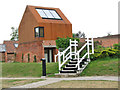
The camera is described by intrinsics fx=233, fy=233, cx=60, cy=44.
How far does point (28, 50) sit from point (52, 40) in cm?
548

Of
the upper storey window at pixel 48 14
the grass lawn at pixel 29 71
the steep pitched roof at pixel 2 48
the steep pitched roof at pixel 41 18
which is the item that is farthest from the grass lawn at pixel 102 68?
the steep pitched roof at pixel 2 48

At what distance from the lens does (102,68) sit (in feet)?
55.3

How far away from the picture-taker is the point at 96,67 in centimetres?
1719

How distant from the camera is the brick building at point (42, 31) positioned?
34.2 meters

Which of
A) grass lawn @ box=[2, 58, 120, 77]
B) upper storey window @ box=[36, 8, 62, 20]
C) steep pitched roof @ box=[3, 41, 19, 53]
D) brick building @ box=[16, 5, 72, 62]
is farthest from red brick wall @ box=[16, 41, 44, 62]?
grass lawn @ box=[2, 58, 120, 77]

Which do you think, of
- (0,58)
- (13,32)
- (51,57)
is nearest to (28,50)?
(51,57)

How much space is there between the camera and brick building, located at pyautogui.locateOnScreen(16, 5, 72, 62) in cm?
3418

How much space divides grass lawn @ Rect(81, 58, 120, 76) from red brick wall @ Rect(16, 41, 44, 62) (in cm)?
1649

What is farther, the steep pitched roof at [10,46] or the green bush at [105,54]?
the steep pitched roof at [10,46]

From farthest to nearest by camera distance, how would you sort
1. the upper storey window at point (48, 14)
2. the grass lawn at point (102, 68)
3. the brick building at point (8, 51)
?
the brick building at point (8, 51) < the upper storey window at point (48, 14) < the grass lawn at point (102, 68)

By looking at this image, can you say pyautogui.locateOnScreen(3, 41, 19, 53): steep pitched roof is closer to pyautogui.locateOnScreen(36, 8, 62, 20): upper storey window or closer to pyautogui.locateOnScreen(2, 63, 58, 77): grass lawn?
pyautogui.locateOnScreen(36, 8, 62, 20): upper storey window

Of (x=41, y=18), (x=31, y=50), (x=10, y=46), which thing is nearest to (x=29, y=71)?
(x=41, y=18)

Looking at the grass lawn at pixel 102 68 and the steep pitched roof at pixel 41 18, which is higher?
the steep pitched roof at pixel 41 18

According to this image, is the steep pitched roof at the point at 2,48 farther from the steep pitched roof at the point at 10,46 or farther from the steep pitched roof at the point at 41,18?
the steep pitched roof at the point at 41,18
